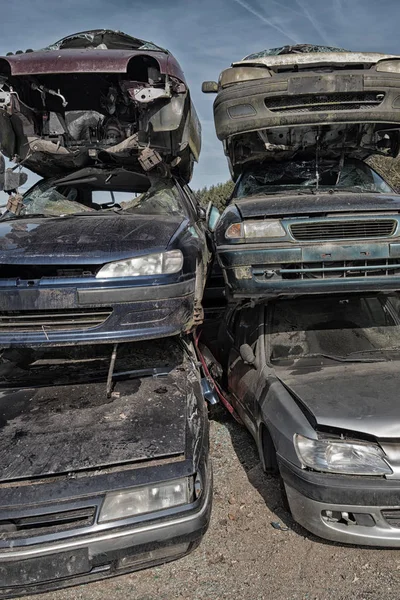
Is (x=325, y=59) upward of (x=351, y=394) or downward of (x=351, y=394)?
upward

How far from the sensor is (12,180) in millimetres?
4785

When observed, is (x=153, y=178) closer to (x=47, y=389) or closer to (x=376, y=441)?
(x=47, y=389)

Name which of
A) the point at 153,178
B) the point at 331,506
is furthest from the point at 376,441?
the point at 153,178

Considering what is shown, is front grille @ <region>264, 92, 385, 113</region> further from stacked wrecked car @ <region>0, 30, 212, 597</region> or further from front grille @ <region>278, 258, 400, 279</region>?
front grille @ <region>278, 258, 400, 279</region>

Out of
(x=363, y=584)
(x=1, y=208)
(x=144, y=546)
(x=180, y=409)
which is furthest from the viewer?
(x=1, y=208)

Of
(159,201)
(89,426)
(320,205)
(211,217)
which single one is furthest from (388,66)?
(89,426)

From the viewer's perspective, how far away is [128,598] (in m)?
2.54

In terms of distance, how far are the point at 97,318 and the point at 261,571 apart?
71.4 inches

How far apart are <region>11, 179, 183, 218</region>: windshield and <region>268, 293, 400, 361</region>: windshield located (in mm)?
1412

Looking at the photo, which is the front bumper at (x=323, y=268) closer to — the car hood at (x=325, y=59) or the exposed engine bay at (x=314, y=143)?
the exposed engine bay at (x=314, y=143)

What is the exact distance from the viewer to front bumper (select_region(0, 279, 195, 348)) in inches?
122

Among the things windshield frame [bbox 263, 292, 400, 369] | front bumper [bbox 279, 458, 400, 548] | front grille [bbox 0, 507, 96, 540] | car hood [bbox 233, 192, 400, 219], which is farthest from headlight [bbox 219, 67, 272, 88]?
front grille [bbox 0, 507, 96, 540]

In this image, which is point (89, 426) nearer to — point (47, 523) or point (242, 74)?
point (47, 523)

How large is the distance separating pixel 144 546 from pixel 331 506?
40.2 inches
